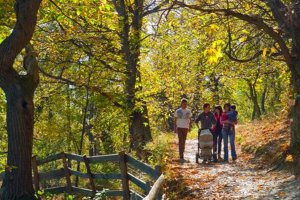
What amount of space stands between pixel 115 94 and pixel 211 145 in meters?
4.28

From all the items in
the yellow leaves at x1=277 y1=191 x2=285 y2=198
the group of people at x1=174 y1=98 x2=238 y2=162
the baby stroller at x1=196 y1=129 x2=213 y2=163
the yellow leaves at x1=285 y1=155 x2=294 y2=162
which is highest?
the group of people at x1=174 y1=98 x2=238 y2=162

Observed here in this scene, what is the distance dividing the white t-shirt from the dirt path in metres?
1.25

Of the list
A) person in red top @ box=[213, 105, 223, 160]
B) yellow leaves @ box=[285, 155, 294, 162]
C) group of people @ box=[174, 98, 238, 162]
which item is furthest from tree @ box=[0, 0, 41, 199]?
yellow leaves @ box=[285, 155, 294, 162]

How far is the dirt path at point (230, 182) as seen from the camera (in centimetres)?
904

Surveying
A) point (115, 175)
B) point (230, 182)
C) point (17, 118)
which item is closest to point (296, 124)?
point (230, 182)

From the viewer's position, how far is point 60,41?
14086mm

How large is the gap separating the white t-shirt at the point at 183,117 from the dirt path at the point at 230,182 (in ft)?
4.09

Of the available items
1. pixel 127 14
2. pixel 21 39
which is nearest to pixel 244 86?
pixel 127 14

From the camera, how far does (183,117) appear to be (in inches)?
518

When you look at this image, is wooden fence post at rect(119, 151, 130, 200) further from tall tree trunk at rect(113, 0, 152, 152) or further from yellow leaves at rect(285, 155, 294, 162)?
tall tree trunk at rect(113, 0, 152, 152)

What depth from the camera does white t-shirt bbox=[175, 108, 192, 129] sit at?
517 inches

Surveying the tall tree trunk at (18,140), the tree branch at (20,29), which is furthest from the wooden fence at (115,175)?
the tree branch at (20,29)

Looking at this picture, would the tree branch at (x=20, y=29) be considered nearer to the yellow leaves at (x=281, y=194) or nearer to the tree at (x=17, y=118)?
the tree at (x=17, y=118)

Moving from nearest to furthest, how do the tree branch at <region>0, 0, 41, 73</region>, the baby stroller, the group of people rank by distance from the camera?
1. the tree branch at <region>0, 0, 41, 73</region>
2. the baby stroller
3. the group of people
